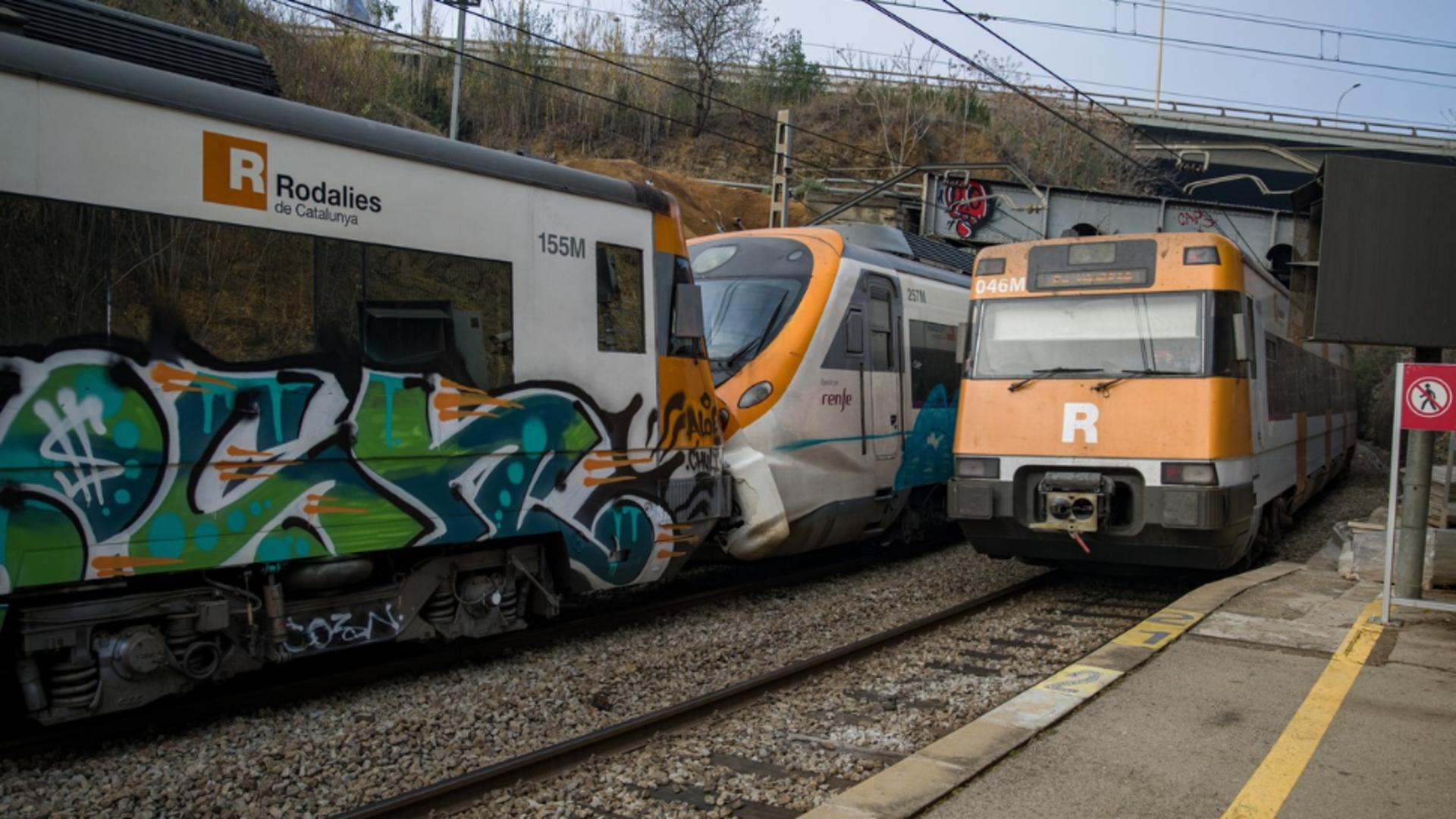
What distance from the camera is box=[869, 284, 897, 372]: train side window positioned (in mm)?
10516

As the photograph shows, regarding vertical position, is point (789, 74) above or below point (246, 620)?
above

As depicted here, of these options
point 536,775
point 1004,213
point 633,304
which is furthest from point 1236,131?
point 536,775

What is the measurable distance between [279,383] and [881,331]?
650cm

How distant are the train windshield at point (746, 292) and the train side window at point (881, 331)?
95 cm

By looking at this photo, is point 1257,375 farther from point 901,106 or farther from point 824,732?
point 901,106

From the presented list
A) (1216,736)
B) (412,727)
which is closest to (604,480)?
(412,727)

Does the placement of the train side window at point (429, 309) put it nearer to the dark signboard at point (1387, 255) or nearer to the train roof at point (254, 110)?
the train roof at point (254, 110)

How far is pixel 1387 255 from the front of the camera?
24.8 ft

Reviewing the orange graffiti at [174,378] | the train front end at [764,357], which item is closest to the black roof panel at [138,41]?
the orange graffiti at [174,378]

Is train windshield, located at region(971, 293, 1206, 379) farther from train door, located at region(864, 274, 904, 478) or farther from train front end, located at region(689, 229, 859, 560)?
train front end, located at region(689, 229, 859, 560)

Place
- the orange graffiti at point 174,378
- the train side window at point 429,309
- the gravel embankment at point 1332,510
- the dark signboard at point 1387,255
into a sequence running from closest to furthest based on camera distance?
1. the orange graffiti at point 174,378
2. the train side window at point 429,309
3. the dark signboard at point 1387,255
4. the gravel embankment at point 1332,510

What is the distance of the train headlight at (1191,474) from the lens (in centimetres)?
855

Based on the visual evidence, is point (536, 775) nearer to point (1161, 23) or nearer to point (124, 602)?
point (124, 602)

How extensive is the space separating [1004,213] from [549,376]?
24871mm
